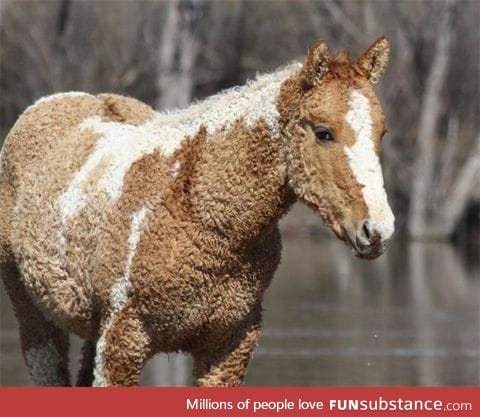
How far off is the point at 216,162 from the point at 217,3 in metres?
27.0

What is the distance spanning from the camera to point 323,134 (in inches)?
250

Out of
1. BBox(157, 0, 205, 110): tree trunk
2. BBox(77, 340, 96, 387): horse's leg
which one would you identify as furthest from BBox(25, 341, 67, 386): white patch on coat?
BBox(157, 0, 205, 110): tree trunk

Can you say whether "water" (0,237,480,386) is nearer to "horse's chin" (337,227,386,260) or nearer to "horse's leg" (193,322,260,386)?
"horse's leg" (193,322,260,386)

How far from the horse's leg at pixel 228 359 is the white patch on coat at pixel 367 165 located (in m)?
1.18

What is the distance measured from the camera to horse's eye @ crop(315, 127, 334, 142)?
6.33m

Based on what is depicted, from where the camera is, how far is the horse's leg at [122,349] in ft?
22.6

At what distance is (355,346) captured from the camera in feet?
42.3

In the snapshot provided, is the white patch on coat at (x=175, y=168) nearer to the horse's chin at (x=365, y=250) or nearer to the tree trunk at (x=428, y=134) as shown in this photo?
the horse's chin at (x=365, y=250)

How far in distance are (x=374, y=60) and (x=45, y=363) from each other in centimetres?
265

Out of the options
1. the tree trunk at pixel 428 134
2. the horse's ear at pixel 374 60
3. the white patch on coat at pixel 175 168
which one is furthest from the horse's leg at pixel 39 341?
the tree trunk at pixel 428 134

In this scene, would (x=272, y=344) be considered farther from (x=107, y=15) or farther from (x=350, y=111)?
(x=107, y=15)

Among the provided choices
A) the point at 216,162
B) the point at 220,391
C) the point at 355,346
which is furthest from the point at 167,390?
the point at 355,346

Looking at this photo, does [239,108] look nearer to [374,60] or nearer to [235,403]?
[374,60]

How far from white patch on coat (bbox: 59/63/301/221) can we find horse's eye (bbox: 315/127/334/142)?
11.0 inches
